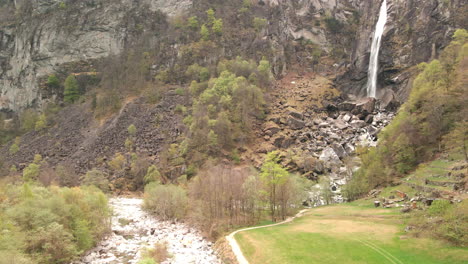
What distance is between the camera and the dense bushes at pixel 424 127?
1601 inches

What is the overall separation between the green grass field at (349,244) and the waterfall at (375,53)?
212ft

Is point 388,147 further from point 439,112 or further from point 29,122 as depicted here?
point 29,122

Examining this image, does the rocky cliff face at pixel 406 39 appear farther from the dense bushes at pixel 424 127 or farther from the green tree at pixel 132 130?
the green tree at pixel 132 130

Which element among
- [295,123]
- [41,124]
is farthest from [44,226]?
[41,124]

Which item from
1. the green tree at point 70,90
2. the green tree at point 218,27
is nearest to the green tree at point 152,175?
the green tree at point 218,27

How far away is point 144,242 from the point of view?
108ft

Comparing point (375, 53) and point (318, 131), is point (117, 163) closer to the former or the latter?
point (318, 131)

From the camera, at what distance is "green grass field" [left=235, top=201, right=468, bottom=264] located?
1605cm

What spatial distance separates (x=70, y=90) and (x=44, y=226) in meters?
92.2

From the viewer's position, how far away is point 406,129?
44.1 metres

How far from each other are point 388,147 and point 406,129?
12.9ft

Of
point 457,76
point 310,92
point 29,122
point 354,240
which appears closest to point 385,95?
point 310,92

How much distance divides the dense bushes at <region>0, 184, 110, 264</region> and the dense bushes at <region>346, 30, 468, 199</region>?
132ft

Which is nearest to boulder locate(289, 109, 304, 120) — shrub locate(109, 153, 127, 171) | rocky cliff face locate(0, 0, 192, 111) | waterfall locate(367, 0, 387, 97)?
waterfall locate(367, 0, 387, 97)
